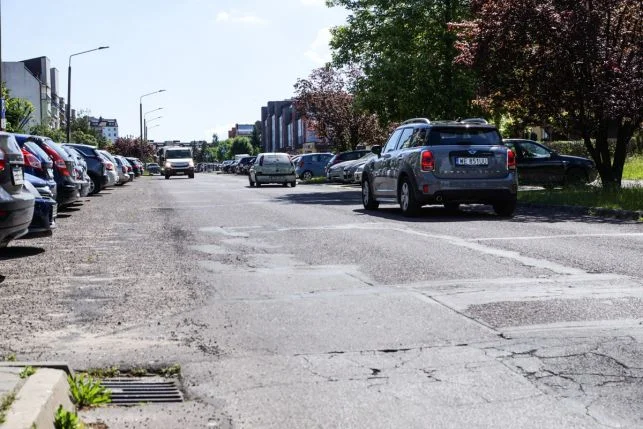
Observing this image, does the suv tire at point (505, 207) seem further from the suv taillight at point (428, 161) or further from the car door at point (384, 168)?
the car door at point (384, 168)

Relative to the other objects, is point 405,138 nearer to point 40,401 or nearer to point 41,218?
point 41,218

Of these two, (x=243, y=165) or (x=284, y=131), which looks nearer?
(x=243, y=165)

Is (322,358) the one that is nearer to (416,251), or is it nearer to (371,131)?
(416,251)

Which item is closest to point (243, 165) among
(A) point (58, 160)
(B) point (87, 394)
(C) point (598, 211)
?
(A) point (58, 160)

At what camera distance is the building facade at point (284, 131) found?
123m

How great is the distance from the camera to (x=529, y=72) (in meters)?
21.3

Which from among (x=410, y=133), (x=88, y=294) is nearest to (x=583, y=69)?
(x=410, y=133)

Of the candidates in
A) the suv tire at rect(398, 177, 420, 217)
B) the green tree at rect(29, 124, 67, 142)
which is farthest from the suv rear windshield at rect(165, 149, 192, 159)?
the suv tire at rect(398, 177, 420, 217)

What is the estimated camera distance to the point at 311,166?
5134 cm

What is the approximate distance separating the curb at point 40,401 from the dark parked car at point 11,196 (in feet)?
14.0

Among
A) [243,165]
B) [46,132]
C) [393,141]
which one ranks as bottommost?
[243,165]

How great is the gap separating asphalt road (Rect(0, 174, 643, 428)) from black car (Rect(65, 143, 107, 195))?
14693 mm

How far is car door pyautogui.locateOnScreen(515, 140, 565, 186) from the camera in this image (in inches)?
1029

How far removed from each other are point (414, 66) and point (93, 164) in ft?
42.9
